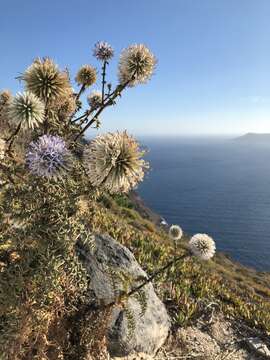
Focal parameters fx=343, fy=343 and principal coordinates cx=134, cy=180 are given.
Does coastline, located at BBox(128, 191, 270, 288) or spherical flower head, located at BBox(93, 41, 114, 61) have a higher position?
spherical flower head, located at BBox(93, 41, 114, 61)

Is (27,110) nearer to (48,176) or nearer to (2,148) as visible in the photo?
(2,148)

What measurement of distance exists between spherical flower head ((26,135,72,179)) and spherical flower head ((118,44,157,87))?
4.59 feet

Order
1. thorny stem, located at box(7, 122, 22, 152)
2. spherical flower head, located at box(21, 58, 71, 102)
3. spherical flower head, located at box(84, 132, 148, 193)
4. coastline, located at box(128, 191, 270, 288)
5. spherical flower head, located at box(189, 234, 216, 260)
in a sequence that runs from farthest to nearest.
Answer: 1. coastline, located at box(128, 191, 270, 288)
2. spherical flower head, located at box(189, 234, 216, 260)
3. spherical flower head, located at box(21, 58, 71, 102)
4. thorny stem, located at box(7, 122, 22, 152)
5. spherical flower head, located at box(84, 132, 148, 193)

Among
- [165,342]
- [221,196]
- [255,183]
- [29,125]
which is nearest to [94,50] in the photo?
[29,125]

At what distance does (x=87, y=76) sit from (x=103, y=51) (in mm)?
405

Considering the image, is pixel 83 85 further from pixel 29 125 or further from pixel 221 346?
pixel 221 346

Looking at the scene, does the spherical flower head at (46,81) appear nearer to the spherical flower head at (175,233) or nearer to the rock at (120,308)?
the rock at (120,308)

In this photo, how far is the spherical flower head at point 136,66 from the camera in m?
3.68

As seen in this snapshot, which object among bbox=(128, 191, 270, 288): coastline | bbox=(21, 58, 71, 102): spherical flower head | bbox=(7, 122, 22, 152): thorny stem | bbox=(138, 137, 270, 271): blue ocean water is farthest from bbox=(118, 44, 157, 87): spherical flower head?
bbox=(138, 137, 270, 271): blue ocean water

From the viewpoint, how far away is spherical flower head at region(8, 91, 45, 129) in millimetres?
2889

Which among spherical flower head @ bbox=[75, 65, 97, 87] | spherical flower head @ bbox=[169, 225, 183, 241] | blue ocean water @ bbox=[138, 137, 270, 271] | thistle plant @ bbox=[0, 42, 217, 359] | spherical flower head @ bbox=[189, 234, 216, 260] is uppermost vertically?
spherical flower head @ bbox=[75, 65, 97, 87]

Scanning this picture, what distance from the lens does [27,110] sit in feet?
9.63

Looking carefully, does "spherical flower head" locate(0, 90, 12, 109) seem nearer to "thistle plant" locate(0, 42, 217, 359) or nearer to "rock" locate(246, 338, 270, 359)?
"thistle plant" locate(0, 42, 217, 359)

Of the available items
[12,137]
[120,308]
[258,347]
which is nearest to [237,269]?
[258,347]
